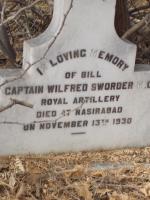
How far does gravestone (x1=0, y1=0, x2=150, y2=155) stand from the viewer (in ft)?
14.8

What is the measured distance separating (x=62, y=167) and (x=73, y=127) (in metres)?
0.34

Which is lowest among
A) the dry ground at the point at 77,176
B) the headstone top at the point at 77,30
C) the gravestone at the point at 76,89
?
the dry ground at the point at 77,176

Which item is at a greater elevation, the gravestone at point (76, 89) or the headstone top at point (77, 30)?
the headstone top at point (77, 30)

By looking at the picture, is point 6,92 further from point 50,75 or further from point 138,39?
point 138,39

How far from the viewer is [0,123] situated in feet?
15.1

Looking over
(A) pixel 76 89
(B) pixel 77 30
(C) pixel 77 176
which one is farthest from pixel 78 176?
(B) pixel 77 30

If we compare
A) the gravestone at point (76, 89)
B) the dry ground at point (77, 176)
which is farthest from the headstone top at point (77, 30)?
the dry ground at point (77, 176)

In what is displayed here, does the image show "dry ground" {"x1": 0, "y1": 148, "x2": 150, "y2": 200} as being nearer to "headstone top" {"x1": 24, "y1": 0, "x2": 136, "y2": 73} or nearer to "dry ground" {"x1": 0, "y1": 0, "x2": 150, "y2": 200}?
"dry ground" {"x1": 0, "y1": 0, "x2": 150, "y2": 200}

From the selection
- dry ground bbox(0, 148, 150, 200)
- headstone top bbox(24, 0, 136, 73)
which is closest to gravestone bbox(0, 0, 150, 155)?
headstone top bbox(24, 0, 136, 73)

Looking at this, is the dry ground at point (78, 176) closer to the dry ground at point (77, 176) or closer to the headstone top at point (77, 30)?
the dry ground at point (77, 176)

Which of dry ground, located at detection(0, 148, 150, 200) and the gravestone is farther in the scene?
the gravestone

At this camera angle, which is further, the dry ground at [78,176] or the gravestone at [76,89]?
the gravestone at [76,89]

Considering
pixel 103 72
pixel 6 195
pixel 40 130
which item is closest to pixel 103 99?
pixel 103 72

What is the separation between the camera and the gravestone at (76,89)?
4508 mm
